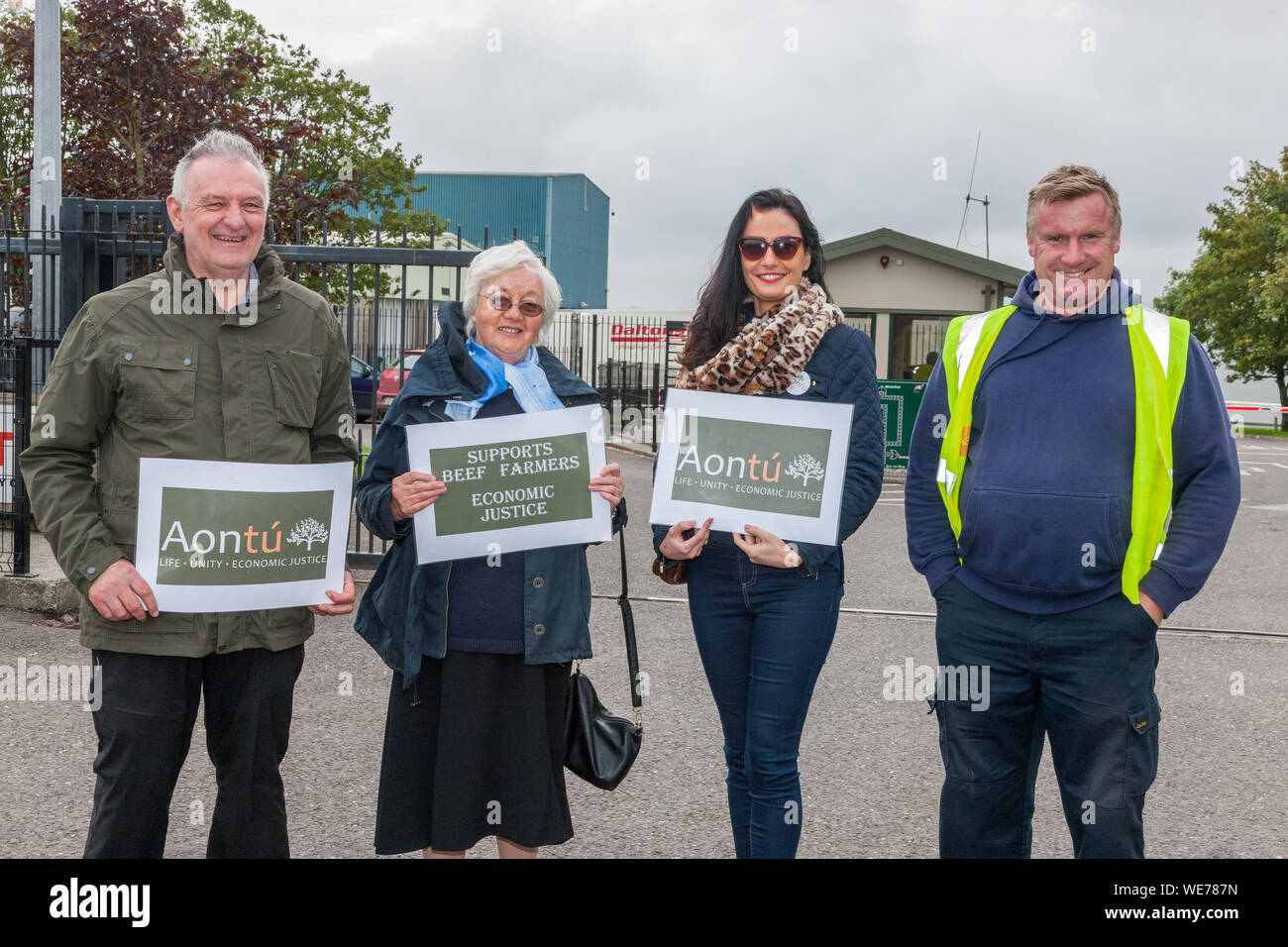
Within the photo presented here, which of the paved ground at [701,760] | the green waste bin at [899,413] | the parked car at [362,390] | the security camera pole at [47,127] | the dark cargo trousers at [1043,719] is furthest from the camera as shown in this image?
the parked car at [362,390]

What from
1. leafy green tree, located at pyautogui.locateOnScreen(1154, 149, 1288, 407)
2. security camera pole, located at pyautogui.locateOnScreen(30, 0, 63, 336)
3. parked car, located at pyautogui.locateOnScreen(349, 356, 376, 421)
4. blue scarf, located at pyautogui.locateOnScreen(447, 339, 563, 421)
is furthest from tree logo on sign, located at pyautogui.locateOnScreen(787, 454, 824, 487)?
leafy green tree, located at pyautogui.locateOnScreen(1154, 149, 1288, 407)

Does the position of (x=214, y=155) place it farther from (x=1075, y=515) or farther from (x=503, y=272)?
(x=1075, y=515)

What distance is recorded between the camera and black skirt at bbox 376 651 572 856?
3.26 m

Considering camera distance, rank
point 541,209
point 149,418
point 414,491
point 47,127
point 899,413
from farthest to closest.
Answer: point 541,209 → point 899,413 → point 47,127 → point 414,491 → point 149,418

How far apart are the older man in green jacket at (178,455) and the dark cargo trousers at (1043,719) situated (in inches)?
64.7

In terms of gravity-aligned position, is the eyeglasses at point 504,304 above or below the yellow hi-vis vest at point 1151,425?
above

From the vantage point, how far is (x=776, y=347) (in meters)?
3.37

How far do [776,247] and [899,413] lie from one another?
13898mm

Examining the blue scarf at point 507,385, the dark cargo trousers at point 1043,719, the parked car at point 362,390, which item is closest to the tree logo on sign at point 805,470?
the dark cargo trousers at point 1043,719

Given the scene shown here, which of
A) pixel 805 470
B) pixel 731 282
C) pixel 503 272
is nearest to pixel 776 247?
pixel 731 282

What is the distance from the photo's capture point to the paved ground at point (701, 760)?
14.3ft

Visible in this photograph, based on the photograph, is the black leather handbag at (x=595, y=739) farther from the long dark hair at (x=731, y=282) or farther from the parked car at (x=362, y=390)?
the parked car at (x=362, y=390)

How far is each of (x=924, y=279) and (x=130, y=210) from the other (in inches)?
701

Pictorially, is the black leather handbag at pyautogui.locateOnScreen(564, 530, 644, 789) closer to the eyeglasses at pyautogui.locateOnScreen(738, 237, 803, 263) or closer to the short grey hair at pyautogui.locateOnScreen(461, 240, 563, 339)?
the short grey hair at pyautogui.locateOnScreen(461, 240, 563, 339)
